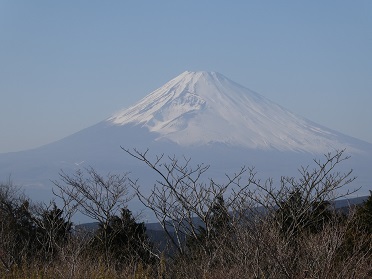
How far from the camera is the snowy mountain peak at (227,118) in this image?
175000 mm

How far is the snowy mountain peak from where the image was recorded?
6890 inches

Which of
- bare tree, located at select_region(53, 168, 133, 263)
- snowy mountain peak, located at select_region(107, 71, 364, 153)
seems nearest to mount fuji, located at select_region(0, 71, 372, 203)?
snowy mountain peak, located at select_region(107, 71, 364, 153)

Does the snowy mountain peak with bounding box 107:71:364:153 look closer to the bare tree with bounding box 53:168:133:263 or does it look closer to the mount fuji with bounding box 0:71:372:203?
the mount fuji with bounding box 0:71:372:203

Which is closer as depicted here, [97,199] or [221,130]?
[97,199]

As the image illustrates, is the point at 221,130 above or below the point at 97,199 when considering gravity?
above

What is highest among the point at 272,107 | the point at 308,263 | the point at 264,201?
the point at 272,107

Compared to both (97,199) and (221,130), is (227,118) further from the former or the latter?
(97,199)

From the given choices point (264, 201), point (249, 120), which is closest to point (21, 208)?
point (264, 201)

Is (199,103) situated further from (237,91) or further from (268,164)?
(268,164)

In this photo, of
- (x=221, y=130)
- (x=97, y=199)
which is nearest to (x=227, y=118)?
(x=221, y=130)

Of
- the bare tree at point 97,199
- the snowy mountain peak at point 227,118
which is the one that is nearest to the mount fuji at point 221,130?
the snowy mountain peak at point 227,118

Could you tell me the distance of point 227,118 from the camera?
7106 inches

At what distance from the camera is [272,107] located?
179 m

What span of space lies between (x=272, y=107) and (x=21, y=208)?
155080 millimetres
